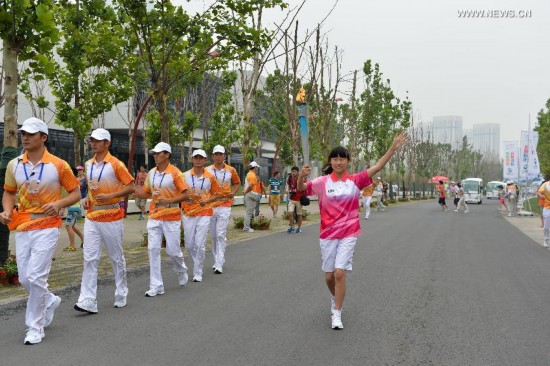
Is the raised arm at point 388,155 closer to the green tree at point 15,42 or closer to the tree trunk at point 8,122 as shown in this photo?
the green tree at point 15,42

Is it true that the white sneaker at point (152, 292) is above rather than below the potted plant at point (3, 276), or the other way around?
below

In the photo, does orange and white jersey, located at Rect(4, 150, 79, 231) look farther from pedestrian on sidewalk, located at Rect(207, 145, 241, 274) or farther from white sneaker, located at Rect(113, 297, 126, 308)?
pedestrian on sidewalk, located at Rect(207, 145, 241, 274)

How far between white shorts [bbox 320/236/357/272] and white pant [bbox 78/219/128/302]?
2.40 metres

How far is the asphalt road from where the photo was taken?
468 centimetres

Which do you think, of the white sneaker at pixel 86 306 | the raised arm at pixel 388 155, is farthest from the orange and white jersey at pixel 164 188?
the raised arm at pixel 388 155

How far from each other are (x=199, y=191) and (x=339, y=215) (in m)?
3.44

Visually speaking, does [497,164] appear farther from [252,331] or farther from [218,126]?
[252,331]

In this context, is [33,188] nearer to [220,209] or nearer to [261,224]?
[220,209]

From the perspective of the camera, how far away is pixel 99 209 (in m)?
6.18

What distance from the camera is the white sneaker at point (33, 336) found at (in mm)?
4961

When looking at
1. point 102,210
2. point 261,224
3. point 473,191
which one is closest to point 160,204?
point 102,210

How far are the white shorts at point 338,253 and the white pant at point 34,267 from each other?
2.73 m

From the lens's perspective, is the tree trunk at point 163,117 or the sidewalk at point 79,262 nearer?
the sidewalk at point 79,262

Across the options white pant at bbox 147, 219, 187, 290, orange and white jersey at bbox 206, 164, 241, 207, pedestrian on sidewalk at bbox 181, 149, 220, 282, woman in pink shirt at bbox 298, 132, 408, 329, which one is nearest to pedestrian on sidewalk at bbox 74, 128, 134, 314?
white pant at bbox 147, 219, 187, 290
